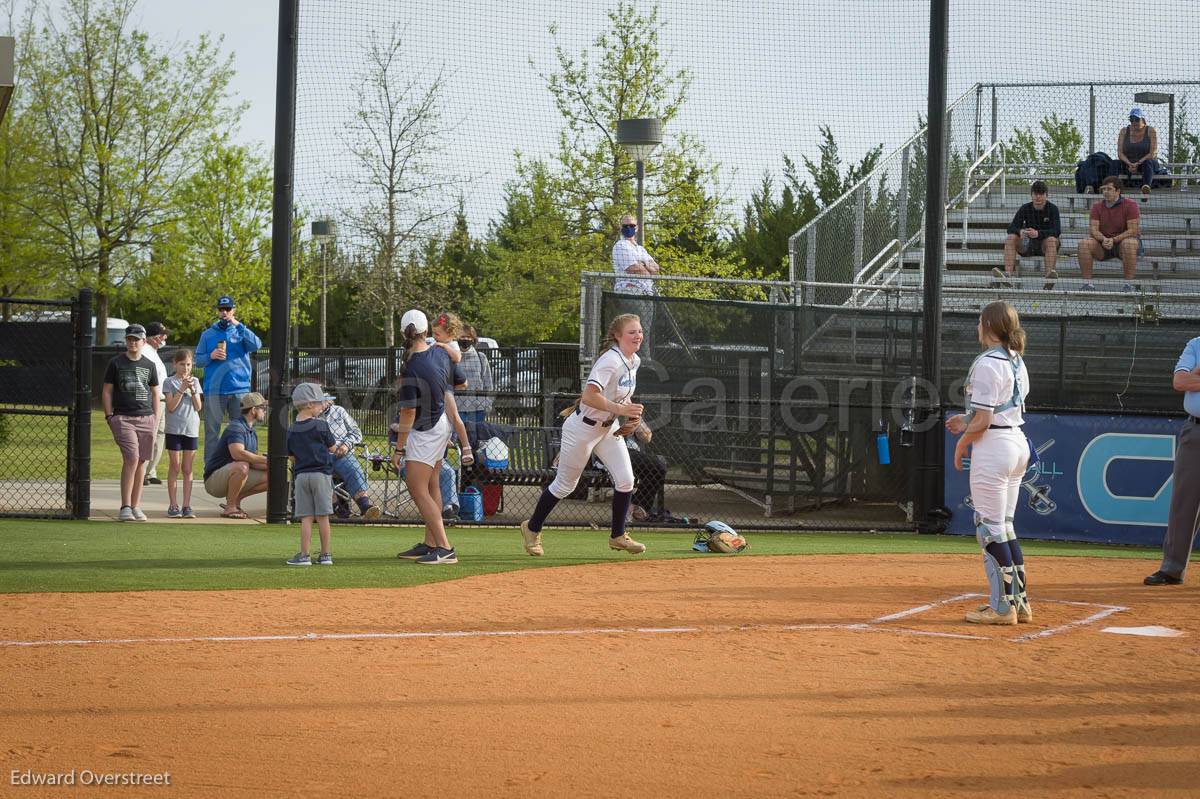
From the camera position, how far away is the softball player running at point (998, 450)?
24.7 feet

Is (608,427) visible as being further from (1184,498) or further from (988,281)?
(988,281)

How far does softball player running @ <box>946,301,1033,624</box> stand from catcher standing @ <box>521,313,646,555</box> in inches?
118

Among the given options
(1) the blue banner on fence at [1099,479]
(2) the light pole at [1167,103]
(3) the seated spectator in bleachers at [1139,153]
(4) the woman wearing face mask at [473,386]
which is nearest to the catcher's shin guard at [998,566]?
(1) the blue banner on fence at [1099,479]

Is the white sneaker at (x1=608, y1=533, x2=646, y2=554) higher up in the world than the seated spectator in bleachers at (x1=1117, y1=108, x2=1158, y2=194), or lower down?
lower down

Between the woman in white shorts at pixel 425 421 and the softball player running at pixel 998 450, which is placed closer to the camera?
the softball player running at pixel 998 450

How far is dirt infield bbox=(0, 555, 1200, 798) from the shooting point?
4508 mm

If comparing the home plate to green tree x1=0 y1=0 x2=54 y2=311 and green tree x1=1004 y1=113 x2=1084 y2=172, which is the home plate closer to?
green tree x1=1004 y1=113 x2=1084 y2=172

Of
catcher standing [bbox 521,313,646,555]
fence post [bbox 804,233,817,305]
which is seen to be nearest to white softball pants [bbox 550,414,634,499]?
catcher standing [bbox 521,313,646,555]

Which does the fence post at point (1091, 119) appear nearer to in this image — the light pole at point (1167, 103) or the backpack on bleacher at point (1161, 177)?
the light pole at point (1167, 103)

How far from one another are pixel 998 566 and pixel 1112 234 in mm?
11727

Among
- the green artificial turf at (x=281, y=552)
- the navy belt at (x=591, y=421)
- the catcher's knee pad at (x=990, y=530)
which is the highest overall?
the navy belt at (x=591, y=421)

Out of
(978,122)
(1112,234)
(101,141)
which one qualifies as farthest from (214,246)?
(1112,234)

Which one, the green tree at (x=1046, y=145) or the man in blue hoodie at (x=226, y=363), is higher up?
the green tree at (x=1046, y=145)

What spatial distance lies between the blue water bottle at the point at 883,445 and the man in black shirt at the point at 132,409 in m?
7.56
